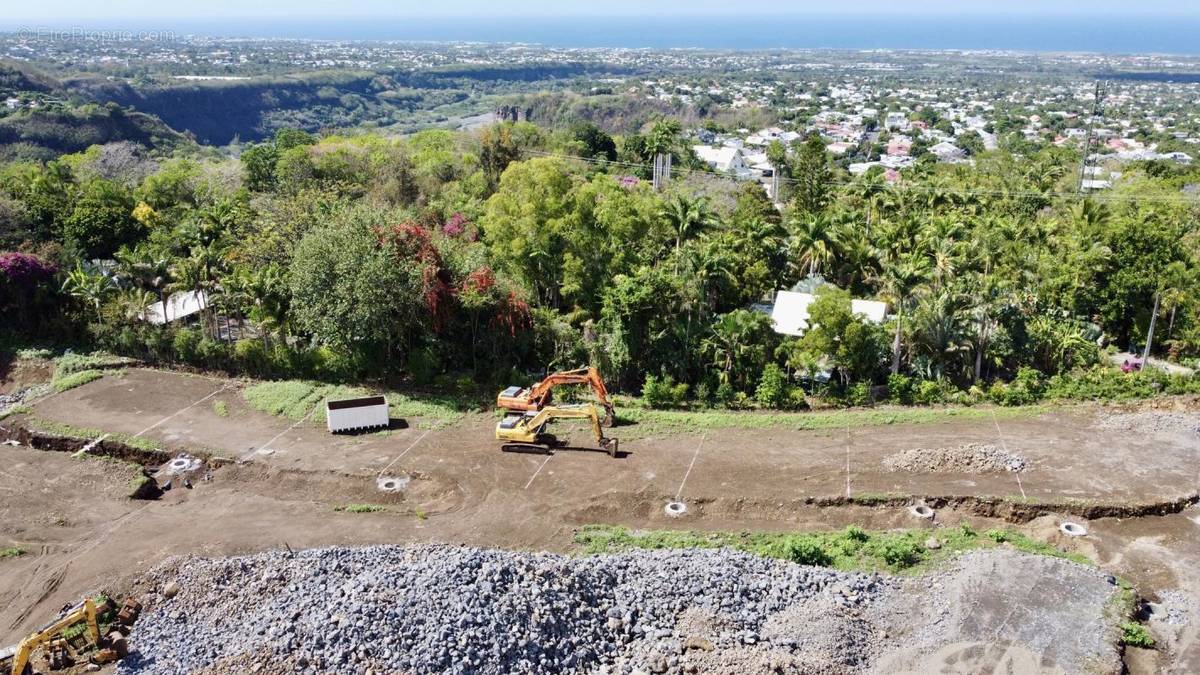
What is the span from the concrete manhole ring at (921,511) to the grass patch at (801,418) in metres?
4.73

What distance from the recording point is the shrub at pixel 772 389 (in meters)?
26.6

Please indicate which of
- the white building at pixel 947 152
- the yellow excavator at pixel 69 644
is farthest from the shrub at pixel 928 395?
the white building at pixel 947 152

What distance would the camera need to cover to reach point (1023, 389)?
2647 cm

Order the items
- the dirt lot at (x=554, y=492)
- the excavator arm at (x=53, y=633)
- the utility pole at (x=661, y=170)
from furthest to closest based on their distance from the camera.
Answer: the utility pole at (x=661, y=170) < the dirt lot at (x=554, y=492) < the excavator arm at (x=53, y=633)

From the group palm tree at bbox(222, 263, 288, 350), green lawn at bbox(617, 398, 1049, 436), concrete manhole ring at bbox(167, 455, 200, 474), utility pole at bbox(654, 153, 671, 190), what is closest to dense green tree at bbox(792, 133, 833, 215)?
utility pole at bbox(654, 153, 671, 190)

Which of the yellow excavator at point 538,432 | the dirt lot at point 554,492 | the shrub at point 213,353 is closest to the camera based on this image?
the dirt lot at point 554,492

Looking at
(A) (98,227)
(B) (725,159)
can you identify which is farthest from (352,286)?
(B) (725,159)

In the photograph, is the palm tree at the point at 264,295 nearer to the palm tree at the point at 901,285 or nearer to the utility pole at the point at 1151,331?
the palm tree at the point at 901,285

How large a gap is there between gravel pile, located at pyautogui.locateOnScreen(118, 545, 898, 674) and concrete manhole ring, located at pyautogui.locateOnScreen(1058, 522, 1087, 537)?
5090 mm

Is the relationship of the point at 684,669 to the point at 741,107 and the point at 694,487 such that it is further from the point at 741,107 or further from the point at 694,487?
the point at 741,107

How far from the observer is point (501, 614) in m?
15.5

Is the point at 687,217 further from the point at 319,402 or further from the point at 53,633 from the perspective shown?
the point at 53,633

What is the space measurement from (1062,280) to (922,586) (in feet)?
63.5

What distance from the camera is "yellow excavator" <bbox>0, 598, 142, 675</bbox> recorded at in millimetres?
15141
